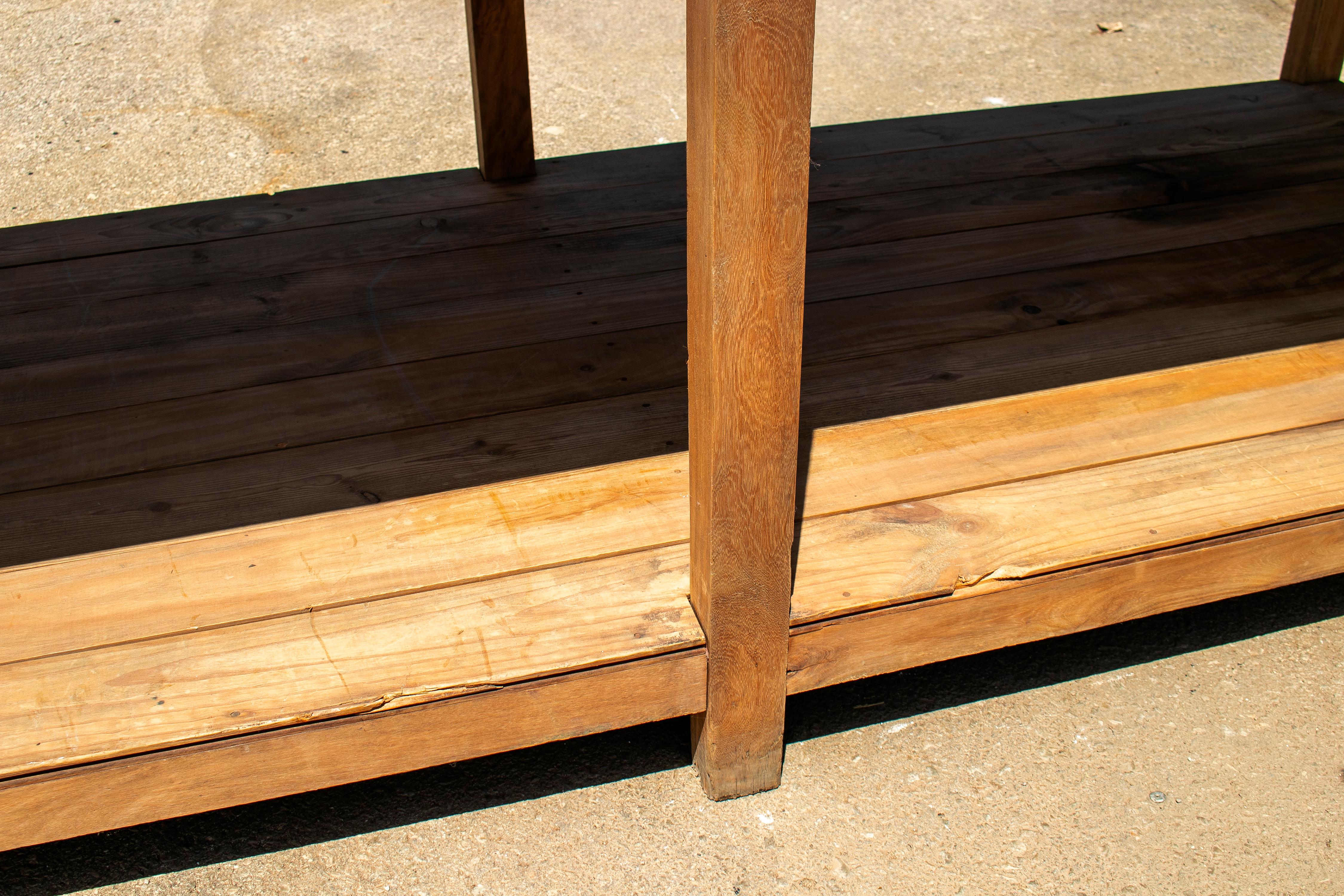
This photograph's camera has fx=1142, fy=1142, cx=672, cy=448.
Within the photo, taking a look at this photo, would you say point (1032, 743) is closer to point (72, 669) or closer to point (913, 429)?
point (913, 429)

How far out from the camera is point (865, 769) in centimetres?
180

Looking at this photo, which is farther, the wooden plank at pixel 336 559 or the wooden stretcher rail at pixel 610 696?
the wooden plank at pixel 336 559

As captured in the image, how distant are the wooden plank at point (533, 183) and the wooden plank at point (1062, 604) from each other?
157 centimetres

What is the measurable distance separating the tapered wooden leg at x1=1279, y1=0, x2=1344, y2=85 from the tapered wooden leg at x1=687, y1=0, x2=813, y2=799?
2.64 meters

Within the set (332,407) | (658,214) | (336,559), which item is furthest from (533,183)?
(336,559)

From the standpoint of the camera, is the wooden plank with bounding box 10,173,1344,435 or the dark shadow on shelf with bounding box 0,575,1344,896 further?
the wooden plank with bounding box 10,173,1344,435

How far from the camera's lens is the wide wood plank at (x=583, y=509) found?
1577 mm

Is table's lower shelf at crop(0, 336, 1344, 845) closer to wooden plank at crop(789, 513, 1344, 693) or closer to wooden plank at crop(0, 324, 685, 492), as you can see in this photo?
wooden plank at crop(789, 513, 1344, 693)

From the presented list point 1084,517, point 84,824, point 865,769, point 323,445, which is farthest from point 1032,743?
point 84,824

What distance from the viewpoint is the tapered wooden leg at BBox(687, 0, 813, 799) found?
113cm

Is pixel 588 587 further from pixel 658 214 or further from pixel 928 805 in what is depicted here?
pixel 658 214

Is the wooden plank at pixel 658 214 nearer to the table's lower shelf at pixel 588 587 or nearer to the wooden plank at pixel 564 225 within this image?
the wooden plank at pixel 564 225

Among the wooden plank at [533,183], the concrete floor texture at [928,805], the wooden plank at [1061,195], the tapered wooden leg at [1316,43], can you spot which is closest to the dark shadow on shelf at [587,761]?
→ the concrete floor texture at [928,805]

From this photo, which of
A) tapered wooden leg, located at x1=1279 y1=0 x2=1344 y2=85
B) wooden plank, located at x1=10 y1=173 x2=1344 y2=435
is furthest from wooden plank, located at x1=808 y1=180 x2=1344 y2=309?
tapered wooden leg, located at x1=1279 y1=0 x2=1344 y2=85
